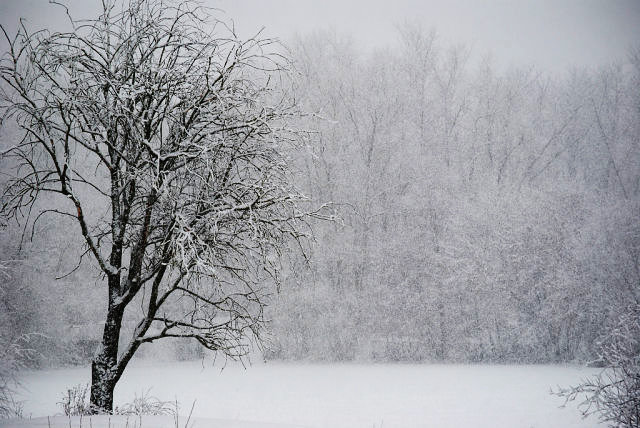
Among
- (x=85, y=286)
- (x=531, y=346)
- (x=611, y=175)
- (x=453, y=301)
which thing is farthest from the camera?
(x=611, y=175)

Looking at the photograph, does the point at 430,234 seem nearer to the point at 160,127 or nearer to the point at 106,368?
the point at 160,127

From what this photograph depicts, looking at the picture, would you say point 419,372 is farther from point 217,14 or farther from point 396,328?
A: point 217,14

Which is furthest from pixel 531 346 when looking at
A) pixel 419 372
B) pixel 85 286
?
pixel 85 286

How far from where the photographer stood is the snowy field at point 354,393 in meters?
9.83

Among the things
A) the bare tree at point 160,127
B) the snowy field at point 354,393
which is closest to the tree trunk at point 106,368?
the bare tree at point 160,127

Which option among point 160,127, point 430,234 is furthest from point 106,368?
point 430,234

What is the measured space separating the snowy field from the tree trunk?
186 centimetres

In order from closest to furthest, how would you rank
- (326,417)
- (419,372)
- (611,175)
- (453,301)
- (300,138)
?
(300,138) < (326,417) < (419,372) < (453,301) < (611,175)

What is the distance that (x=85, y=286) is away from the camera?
68.4 ft

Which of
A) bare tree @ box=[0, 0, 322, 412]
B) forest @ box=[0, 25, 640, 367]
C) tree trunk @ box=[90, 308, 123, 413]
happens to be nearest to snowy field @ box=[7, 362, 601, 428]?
forest @ box=[0, 25, 640, 367]

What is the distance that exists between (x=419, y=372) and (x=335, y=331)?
14.2ft

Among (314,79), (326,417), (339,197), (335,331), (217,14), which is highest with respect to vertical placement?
(314,79)

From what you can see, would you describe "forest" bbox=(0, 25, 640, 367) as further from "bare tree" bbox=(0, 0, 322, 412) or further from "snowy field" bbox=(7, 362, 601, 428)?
"bare tree" bbox=(0, 0, 322, 412)

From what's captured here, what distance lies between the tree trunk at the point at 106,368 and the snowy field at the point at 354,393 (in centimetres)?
186
